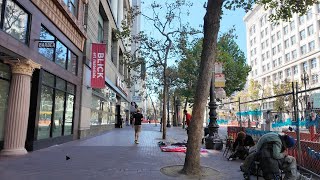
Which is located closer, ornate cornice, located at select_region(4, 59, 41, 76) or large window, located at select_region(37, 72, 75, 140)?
ornate cornice, located at select_region(4, 59, 41, 76)

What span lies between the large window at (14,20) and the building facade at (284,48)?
45.6 metres

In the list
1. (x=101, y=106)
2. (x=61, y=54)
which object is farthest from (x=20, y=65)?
(x=101, y=106)

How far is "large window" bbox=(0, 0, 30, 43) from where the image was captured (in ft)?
30.9

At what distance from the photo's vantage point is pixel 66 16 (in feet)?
49.0

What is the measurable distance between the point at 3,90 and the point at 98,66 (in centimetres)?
969

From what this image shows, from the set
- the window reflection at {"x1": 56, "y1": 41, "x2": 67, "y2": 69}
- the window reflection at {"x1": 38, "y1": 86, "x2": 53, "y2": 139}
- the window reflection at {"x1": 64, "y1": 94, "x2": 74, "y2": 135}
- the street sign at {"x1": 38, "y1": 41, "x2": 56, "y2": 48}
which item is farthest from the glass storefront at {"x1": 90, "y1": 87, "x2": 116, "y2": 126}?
the street sign at {"x1": 38, "y1": 41, "x2": 56, "y2": 48}

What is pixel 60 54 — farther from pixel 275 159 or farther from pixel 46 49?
pixel 275 159

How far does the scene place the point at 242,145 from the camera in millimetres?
10172

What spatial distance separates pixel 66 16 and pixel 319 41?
203 feet

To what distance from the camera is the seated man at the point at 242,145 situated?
10008mm

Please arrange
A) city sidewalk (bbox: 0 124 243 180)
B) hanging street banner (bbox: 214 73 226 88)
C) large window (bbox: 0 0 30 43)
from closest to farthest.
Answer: city sidewalk (bbox: 0 124 243 180), large window (bbox: 0 0 30 43), hanging street banner (bbox: 214 73 226 88)

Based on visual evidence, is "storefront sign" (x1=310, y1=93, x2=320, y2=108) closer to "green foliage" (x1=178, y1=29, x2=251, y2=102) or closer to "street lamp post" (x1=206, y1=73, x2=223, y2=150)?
"street lamp post" (x1=206, y1=73, x2=223, y2=150)

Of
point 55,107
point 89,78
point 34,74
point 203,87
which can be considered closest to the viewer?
point 203,87

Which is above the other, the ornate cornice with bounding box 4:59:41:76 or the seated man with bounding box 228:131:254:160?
the ornate cornice with bounding box 4:59:41:76
